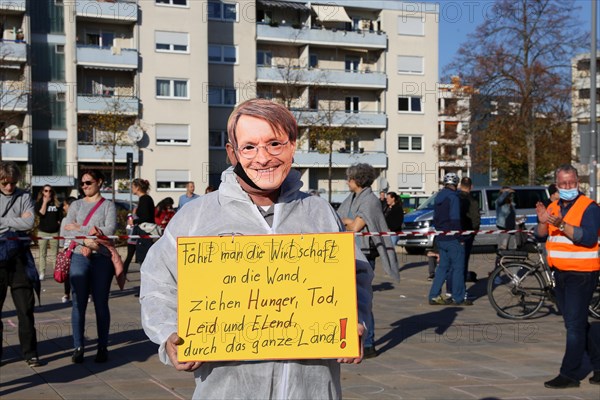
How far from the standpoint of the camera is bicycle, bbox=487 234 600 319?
39.8 feet

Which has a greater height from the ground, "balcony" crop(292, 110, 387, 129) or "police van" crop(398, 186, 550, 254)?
"balcony" crop(292, 110, 387, 129)

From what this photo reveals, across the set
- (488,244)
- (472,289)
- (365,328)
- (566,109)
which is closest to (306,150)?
(566,109)

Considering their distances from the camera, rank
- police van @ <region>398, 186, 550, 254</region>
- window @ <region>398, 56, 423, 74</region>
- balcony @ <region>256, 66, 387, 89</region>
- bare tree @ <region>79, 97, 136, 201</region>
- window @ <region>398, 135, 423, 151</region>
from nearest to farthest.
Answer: police van @ <region>398, 186, 550, 254</region> → bare tree @ <region>79, 97, 136, 201</region> → balcony @ <region>256, 66, 387, 89</region> → window @ <region>398, 56, 423, 74</region> → window @ <region>398, 135, 423, 151</region>

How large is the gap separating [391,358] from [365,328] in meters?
6.01

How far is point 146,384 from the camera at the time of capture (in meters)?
7.80

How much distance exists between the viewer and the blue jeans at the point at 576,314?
786 cm

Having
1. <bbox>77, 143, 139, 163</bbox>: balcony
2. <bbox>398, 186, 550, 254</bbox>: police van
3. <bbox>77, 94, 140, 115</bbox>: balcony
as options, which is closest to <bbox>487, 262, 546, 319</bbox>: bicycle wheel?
<bbox>398, 186, 550, 254</bbox>: police van

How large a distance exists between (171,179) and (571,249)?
48.2 metres

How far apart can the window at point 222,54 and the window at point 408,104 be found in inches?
494

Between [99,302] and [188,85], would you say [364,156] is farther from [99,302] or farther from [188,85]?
[99,302]

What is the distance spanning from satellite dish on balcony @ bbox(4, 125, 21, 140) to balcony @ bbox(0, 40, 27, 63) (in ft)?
12.5

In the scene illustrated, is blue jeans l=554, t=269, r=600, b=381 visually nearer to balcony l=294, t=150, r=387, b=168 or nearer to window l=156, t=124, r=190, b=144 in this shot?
balcony l=294, t=150, r=387, b=168

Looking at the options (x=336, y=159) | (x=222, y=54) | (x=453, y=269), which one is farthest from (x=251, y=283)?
(x=336, y=159)

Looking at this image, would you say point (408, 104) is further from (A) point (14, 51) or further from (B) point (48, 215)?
(B) point (48, 215)
